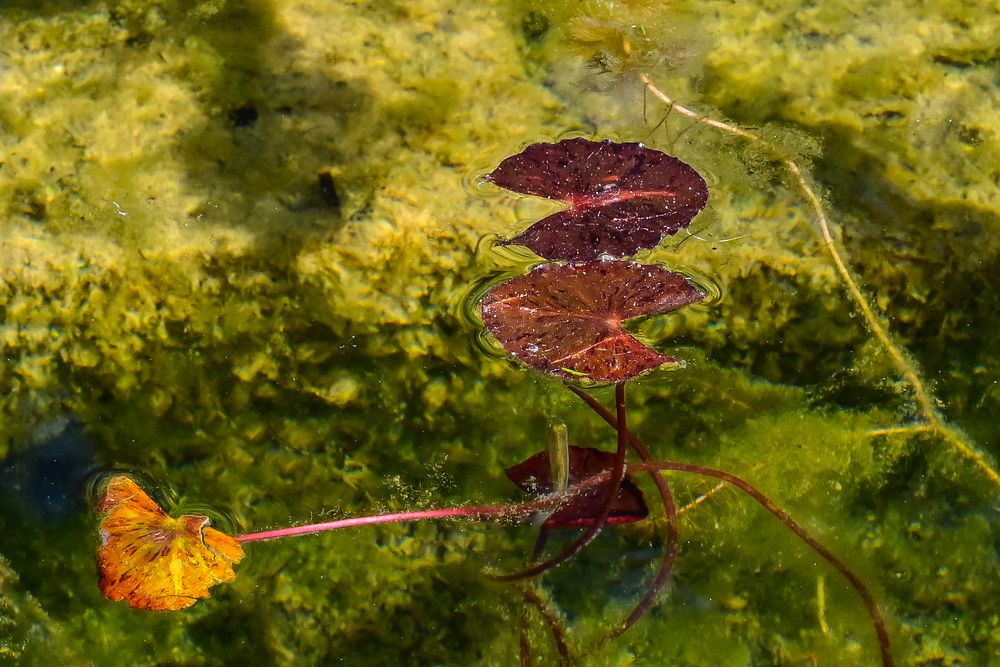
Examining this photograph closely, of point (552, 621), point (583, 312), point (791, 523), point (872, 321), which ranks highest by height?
point (583, 312)

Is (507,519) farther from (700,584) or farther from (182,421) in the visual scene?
(182,421)

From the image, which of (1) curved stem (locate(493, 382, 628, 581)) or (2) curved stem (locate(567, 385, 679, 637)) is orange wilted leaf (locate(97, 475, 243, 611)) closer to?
(1) curved stem (locate(493, 382, 628, 581))

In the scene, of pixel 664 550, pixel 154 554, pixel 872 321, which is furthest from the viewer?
pixel 872 321

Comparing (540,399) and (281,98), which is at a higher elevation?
(281,98)

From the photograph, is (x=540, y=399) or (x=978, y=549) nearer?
(x=978, y=549)

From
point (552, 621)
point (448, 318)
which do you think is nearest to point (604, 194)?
point (448, 318)

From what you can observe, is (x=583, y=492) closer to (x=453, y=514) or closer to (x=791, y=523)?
(x=453, y=514)

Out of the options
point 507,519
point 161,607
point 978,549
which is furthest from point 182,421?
point 978,549
